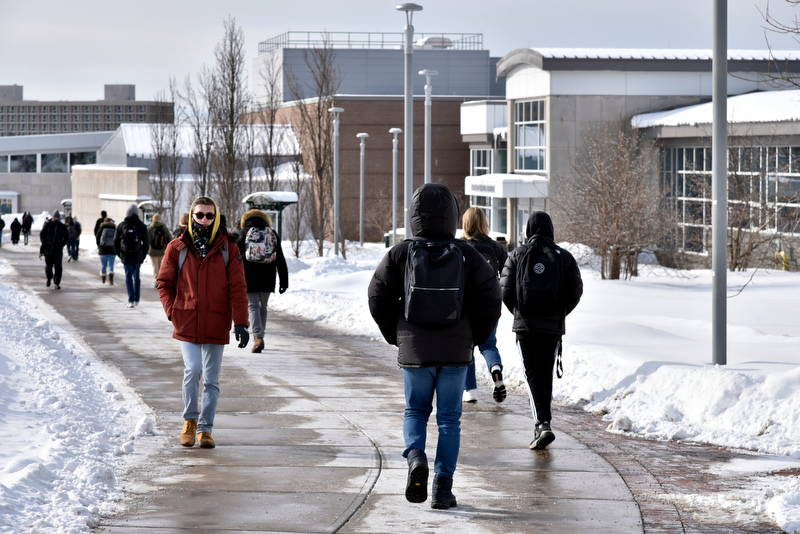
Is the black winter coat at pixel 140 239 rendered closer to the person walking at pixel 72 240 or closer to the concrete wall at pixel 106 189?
the person walking at pixel 72 240

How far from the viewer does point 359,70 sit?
86.0m

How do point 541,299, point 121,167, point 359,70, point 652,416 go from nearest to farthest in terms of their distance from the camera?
point 541,299, point 652,416, point 121,167, point 359,70

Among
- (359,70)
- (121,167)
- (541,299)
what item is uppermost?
(359,70)

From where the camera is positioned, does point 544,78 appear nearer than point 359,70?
Yes

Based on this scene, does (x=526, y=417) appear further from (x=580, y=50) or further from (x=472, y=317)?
(x=580, y=50)

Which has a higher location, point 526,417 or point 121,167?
Answer: point 121,167

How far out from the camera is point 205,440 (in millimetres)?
7340

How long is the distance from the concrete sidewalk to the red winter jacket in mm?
880

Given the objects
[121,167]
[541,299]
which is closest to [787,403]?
[541,299]

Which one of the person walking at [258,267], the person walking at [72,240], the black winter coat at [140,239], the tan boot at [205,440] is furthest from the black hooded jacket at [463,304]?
the person walking at [72,240]

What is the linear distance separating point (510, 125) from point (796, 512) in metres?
41.2

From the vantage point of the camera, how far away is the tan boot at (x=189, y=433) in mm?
7363

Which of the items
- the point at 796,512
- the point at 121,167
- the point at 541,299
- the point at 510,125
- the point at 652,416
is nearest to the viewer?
the point at 796,512

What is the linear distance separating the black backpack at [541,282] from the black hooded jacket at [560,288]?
0.09ft
